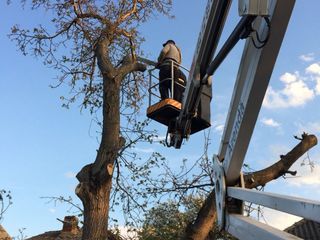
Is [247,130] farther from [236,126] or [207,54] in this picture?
[207,54]

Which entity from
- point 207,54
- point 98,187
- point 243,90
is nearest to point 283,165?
point 98,187

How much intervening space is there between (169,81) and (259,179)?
7.58 ft

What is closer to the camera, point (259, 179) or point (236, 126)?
point (236, 126)

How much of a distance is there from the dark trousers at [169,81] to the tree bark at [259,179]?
162 centimetres

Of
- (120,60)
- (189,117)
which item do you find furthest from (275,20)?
(120,60)

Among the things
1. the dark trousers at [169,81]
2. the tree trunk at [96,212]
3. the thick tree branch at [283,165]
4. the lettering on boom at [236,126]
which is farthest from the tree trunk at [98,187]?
the lettering on boom at [236,126]

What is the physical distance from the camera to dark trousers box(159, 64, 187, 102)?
6.34 metres

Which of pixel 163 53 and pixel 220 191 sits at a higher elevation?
pixel 163 53

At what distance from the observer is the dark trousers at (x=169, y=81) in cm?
634

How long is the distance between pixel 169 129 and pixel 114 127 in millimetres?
2424

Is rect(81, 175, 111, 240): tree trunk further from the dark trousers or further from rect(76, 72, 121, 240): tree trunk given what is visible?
the dark trousers

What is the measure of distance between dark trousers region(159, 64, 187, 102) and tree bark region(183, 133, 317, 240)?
1.62 m

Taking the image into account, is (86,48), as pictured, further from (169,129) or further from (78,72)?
(169,129)

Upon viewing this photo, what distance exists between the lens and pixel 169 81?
6422mm
